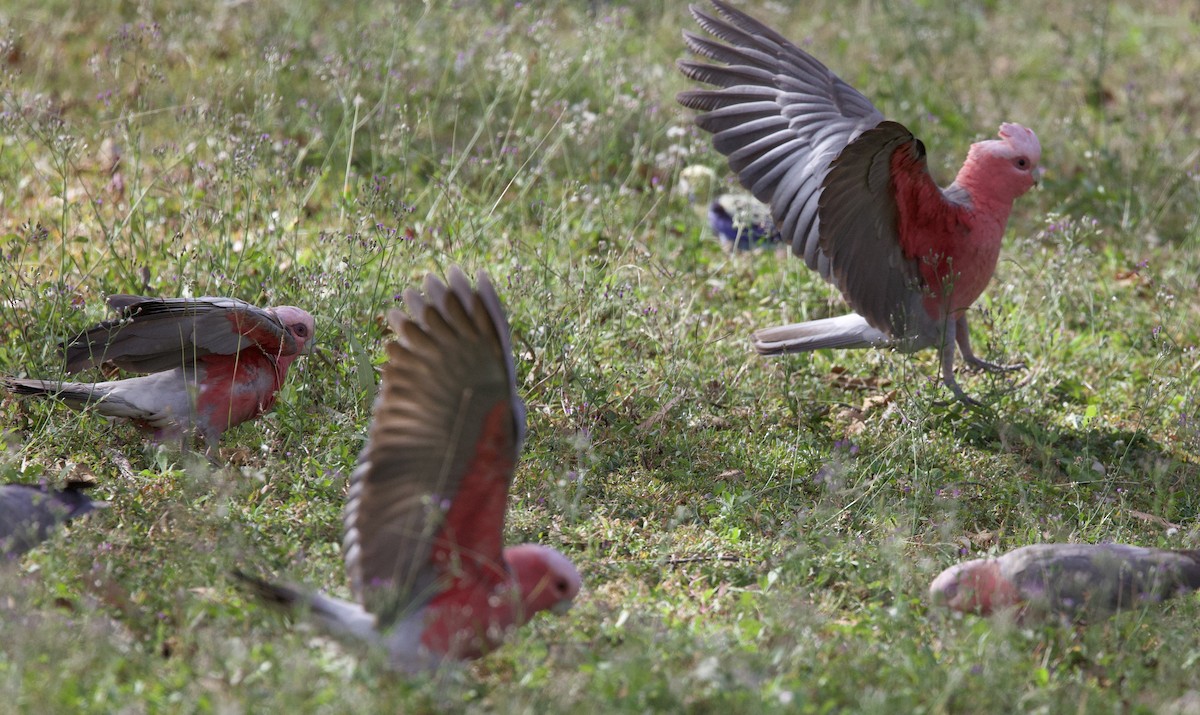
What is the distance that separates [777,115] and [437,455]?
113 inches

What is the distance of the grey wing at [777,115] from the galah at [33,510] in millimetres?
2931

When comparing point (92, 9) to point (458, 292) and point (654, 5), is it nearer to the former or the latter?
point (654, 5)

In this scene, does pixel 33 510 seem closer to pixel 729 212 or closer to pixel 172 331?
pixel 172 331

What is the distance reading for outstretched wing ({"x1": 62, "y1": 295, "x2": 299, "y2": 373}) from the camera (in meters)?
4.28

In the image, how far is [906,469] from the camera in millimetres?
4699

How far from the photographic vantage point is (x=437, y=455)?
117 inches

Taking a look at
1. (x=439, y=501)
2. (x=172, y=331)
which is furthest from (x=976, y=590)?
(x=172, y=331)

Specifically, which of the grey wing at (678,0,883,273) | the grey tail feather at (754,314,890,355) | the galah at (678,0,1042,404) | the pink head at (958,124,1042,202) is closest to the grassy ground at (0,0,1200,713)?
the grey tail feather at (754,314,890,355)

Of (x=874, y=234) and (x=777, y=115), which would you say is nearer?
(x=874, y=234)

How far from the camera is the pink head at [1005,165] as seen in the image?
5031 millimetres

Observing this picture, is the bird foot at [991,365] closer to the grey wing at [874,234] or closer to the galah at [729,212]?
the grey wing at [874,234]

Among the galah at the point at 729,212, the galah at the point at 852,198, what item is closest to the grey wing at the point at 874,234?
the galah at the point at 852,198

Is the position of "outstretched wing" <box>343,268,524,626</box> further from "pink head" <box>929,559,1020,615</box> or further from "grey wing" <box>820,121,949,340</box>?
"grey wing" <box>820,121,949,340</box>

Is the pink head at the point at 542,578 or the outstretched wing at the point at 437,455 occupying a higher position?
the outstretched wing at the point at 437,455
